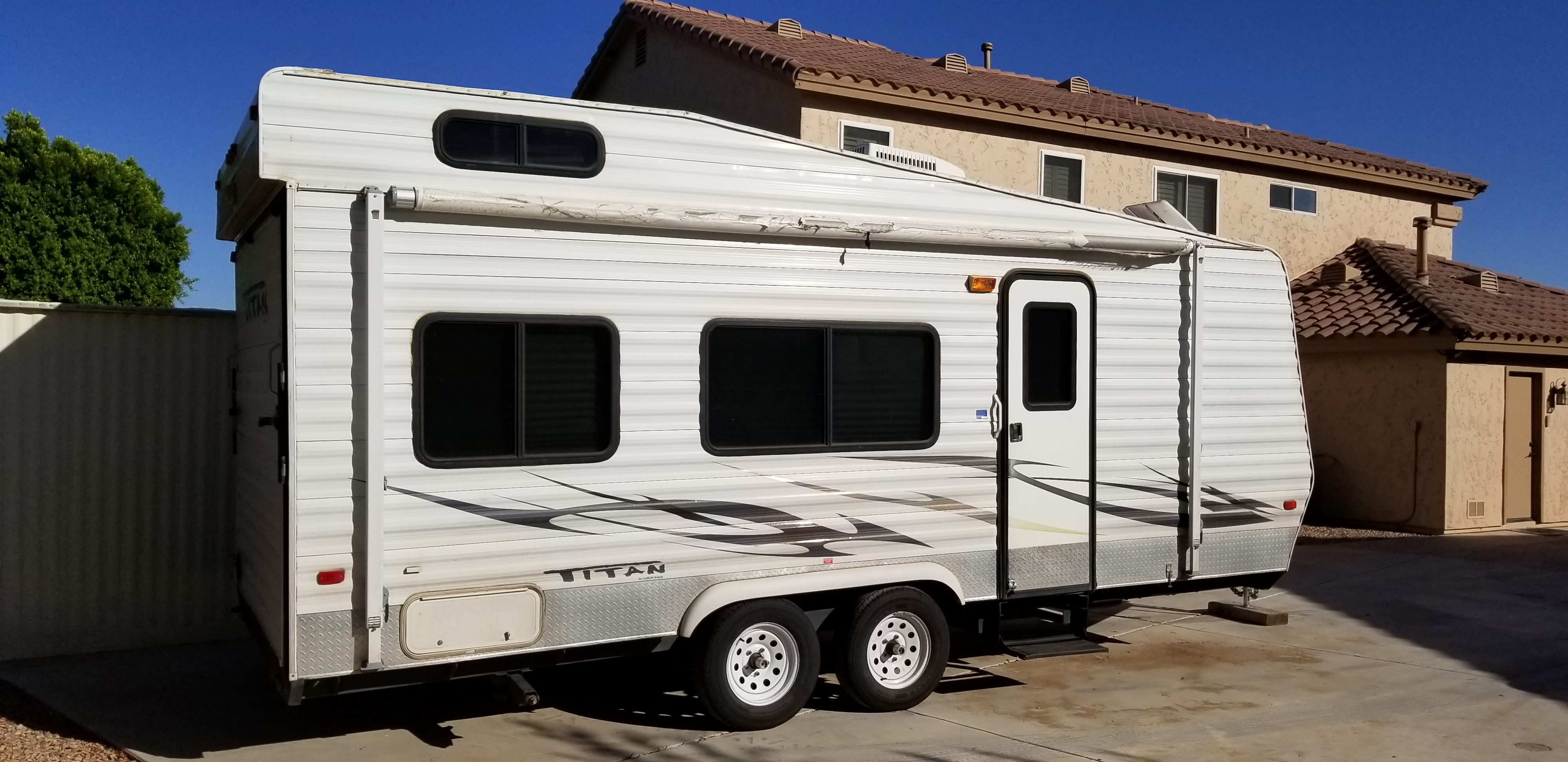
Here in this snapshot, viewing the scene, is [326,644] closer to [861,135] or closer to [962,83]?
[861,135]

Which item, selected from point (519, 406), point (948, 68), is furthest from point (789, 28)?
point (519, 406)

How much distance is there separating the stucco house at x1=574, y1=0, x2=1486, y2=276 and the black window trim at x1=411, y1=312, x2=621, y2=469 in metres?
6.43

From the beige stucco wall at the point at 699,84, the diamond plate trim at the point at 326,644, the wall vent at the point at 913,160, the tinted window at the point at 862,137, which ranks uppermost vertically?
the beige stucco wall at the point at 699,84

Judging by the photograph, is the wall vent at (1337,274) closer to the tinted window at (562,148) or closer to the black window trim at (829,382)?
the black window trim at (829,382)

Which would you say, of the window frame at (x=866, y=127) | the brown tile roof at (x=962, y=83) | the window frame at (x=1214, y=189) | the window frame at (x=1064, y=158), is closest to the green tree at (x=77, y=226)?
the brown tile roof at (x=962, y=83)

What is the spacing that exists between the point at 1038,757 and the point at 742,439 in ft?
6.97

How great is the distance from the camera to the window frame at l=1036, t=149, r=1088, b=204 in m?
14.5

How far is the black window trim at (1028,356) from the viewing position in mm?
7055

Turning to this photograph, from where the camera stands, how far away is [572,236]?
5.86 meters

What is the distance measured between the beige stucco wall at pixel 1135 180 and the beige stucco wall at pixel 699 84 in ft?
1.90

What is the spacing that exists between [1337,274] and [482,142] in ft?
46.1

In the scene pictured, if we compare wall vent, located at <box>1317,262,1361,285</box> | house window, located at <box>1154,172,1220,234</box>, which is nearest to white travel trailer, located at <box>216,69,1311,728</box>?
house window, located at <box>1154,172,1220,234</box>

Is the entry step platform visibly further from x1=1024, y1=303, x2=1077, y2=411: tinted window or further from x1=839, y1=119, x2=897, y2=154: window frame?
x1=839, y1=119, x2=897, y2=154: window frame

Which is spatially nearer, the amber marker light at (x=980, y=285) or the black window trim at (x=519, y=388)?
the black window trim at (x=519, y=388)
